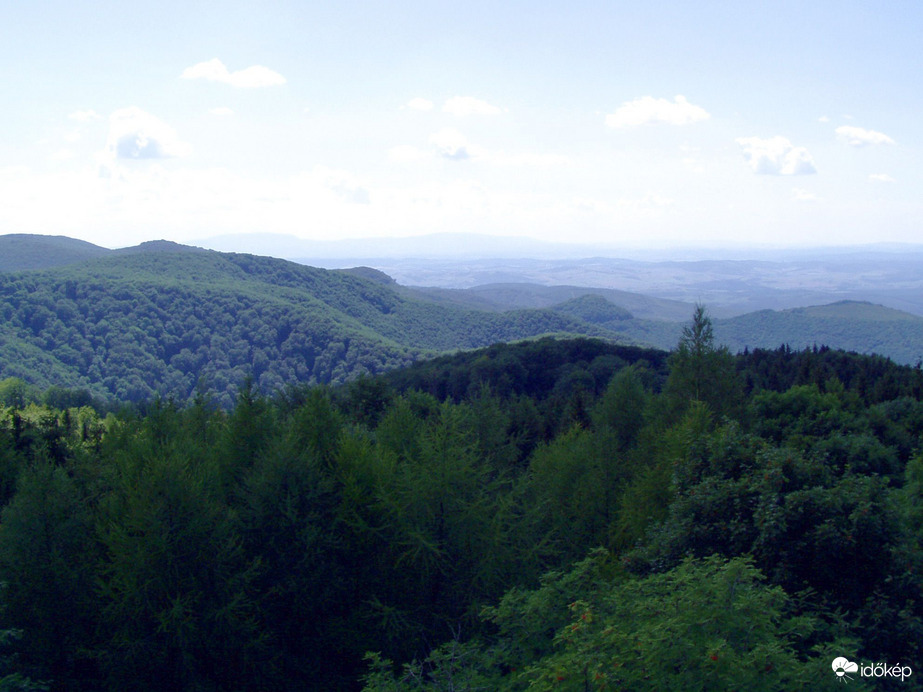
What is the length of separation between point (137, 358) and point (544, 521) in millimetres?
170127

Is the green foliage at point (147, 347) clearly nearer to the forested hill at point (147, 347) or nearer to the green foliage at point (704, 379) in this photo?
the forested hill at point (147, 347)

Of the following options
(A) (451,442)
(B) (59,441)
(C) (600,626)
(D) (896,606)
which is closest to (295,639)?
(A) (451,442)

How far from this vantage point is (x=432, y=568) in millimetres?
15773

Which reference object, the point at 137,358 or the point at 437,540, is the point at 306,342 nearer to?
the point at 137,358

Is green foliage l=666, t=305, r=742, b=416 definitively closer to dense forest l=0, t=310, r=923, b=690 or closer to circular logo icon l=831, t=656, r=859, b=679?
dense forest l=0, t=310, r=923, b=690

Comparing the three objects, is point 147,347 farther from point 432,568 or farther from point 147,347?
point 432,568

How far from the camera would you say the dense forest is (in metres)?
9.17

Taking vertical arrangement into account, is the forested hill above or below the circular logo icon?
below

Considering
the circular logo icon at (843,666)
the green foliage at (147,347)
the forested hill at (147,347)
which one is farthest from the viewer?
the forested hill at (147,347)

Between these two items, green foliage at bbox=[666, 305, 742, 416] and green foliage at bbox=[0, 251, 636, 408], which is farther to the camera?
green foliage at bbox=[0, 251, 636, 408]

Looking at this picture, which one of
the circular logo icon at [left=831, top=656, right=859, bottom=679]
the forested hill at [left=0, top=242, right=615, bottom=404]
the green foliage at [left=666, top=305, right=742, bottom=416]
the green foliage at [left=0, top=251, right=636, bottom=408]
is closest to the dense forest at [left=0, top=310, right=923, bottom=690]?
the circular logo icon at [left=831, top=656, right=859, bottom=679]

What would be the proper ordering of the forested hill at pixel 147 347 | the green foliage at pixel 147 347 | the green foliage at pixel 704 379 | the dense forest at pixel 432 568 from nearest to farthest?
the dense forest at pixel 432 568 → the green foliage at pixel 704 379 → the green foliage at pixel 147 347 → the forested hill at pixel 147 347

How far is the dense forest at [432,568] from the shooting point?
9172 mm

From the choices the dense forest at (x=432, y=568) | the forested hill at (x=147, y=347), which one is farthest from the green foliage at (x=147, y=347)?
the dense forest at (x=432, y=568)
